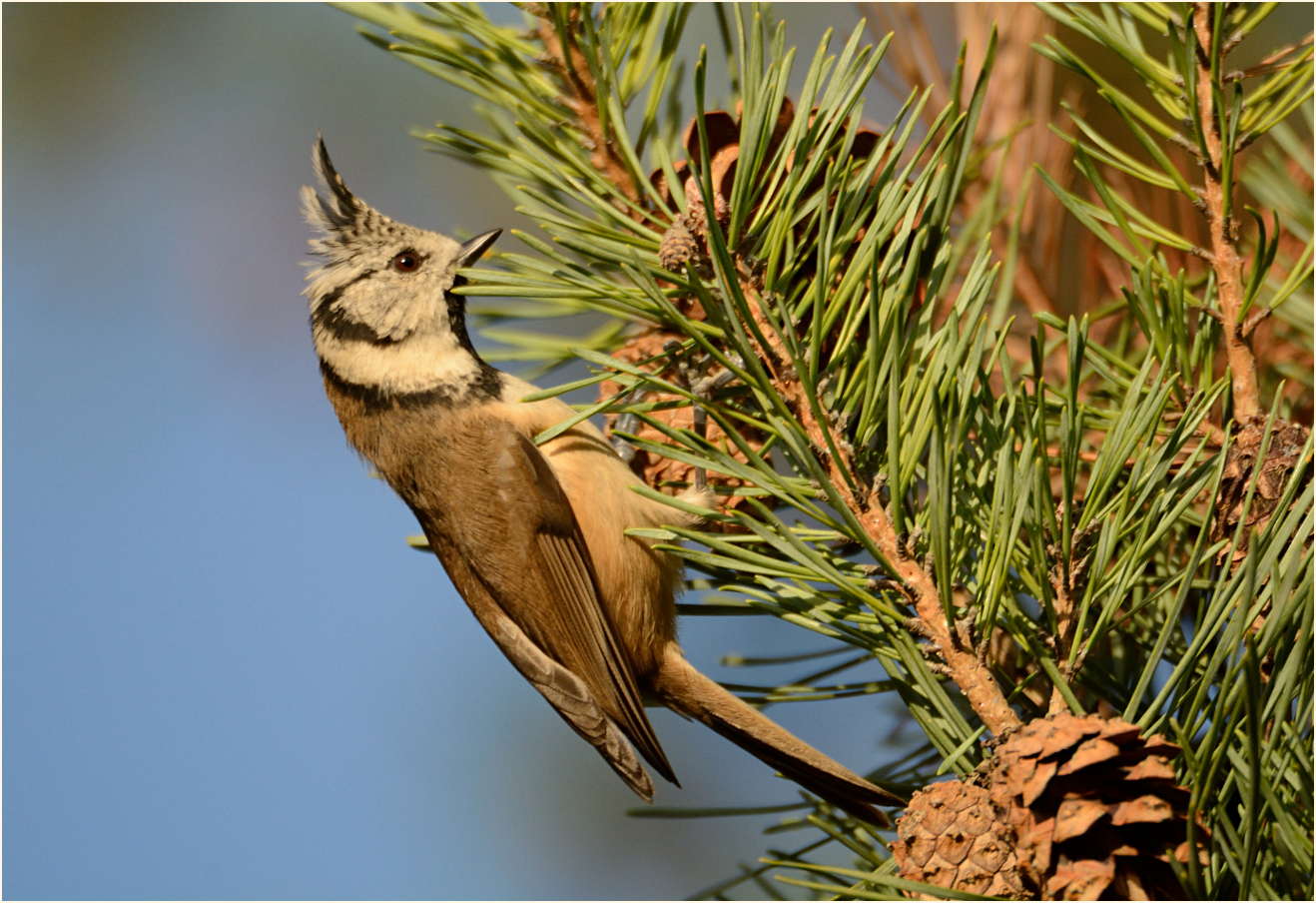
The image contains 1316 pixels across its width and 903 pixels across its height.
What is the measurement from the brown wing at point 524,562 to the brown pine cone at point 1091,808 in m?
1.32

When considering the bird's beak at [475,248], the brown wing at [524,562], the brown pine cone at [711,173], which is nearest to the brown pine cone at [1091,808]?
the brown pine cone at [711,173]

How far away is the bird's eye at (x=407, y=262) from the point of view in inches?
97.5

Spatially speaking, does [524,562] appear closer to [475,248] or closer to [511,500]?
[511,500]

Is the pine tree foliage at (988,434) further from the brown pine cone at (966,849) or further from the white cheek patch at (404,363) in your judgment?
the white cheek patch at (404,363)

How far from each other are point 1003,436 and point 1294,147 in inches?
28.6

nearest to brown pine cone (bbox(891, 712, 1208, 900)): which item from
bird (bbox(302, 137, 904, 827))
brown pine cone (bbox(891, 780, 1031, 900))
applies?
brown pine cone (bbox(891, 780, 1031, 900))

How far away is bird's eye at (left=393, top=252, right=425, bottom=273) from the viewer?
8.13 ft

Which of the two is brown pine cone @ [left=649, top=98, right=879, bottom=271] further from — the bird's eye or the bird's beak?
the bird's eye

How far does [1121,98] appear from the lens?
1178mm

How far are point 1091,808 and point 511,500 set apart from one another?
5.04 ft

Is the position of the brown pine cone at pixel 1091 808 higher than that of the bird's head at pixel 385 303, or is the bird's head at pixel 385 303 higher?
the bird's head at pixel 385 303

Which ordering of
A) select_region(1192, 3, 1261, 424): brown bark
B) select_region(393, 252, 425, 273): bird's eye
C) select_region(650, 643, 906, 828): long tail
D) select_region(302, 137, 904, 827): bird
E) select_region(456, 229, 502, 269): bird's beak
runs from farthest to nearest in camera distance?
select_region(393, 252, 425, 273): bird's eye < select_region(456, 229, 502, 269): bird's beak < select_region(302, 137, 904, 827): bird < select_region(650, 643, 906, 828): long tail < select_region(1192, 3, 1261, 424): brown bark

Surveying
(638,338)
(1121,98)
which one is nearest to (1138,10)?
(1121,98)

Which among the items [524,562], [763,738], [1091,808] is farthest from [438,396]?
[1091,808]
